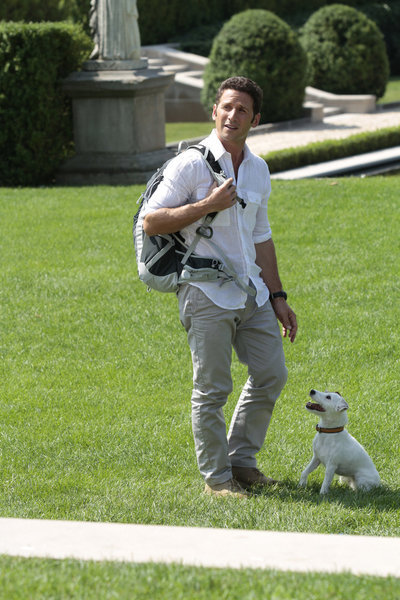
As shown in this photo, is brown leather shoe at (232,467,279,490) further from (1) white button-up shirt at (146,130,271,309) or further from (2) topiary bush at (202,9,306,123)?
(2) topiary bush at (202,9,306,123)

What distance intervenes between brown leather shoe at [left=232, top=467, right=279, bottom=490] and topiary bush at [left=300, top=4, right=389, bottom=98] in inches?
703

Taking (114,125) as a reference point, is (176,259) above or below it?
above

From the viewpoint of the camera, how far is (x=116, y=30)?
44.3ft

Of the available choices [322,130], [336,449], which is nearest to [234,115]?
[336,449]

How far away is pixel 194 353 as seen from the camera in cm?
447

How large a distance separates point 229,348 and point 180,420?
1.58 meters

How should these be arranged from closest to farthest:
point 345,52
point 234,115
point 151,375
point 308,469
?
1. point 234,115
2. point 308,469
3. point 151,375
4. point 345,52

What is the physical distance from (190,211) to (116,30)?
993cm

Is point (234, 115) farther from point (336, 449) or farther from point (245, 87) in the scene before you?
point (336, 449)

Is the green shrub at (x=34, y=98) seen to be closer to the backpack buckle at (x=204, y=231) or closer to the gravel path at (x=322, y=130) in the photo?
the gravel path at (x=322, y=130)

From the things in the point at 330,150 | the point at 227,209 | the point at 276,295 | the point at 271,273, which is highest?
the point at 227,209

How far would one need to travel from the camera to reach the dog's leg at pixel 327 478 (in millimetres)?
4754

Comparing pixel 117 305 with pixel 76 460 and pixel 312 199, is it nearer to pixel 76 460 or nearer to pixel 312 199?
pixel 76 460

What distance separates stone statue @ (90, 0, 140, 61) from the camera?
13.5 meters
